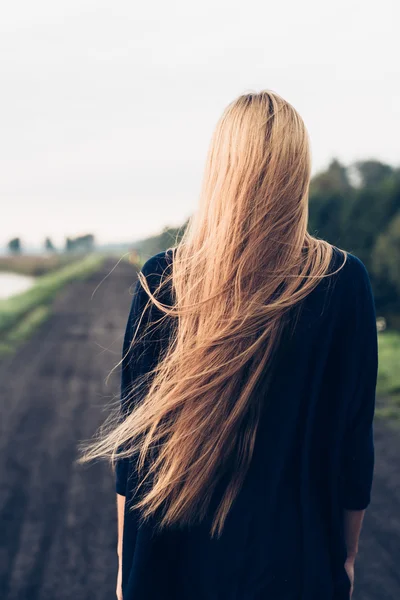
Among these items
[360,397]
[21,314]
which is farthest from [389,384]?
[21,314]

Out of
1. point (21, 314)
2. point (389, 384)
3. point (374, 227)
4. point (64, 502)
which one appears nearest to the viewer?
point (64, 502)

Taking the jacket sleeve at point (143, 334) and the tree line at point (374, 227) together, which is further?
the tree line at point (374, 227)

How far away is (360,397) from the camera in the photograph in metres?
1.30

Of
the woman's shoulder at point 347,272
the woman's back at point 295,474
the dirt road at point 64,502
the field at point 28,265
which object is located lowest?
the field at point 28,265

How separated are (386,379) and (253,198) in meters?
6.73

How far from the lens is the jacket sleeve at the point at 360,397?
4.15 feet

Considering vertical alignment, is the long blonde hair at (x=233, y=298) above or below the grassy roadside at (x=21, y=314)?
above

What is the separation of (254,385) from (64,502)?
3194mm

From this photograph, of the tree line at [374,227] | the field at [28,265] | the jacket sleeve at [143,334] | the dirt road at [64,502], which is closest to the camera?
the jacket sleeve at [143,334]

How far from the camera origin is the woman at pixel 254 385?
1222mm

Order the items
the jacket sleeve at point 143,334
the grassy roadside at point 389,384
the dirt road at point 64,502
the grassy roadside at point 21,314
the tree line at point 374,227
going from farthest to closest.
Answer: the tree line at point 374,227, the grassy roadside at point 21,314, the grassy roadside at point 389,384, the dirt road at point 64,502, the jacket sleeve at point 143,334

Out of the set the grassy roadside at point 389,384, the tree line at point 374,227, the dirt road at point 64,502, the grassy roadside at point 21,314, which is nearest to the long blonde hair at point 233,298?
the dirt road at point 64,502

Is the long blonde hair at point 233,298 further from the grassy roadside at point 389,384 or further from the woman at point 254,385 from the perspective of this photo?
the grassy roadside at point 389,384

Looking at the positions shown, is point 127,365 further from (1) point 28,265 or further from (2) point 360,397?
(1) point 28,265
